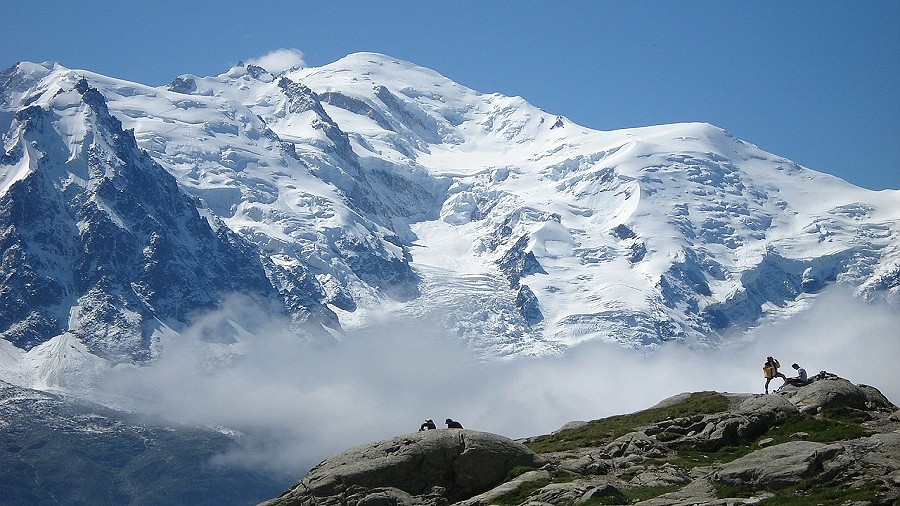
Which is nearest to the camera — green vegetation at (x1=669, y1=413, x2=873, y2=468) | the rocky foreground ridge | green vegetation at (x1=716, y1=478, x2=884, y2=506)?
green vegetation at (x1=716, y1=478, x2=884, y2=506)

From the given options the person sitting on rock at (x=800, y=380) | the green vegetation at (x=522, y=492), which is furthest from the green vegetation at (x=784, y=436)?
the person sitting on rock at (x=800, y=380)

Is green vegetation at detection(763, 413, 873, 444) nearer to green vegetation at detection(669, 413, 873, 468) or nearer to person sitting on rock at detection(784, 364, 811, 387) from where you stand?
green vegetation at detection(669, 413, 873, 468)

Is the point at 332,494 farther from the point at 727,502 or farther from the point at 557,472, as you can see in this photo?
the point at 727,502

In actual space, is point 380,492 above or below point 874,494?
above

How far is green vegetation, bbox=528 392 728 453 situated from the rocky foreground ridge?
348 millimetres

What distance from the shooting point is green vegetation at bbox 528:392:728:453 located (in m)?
62.9

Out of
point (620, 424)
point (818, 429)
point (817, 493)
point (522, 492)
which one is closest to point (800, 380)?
point (620, 424)

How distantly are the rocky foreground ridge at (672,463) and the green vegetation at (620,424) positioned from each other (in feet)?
1.14

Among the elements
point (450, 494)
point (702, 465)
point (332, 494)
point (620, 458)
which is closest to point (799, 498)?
point (702, 465)

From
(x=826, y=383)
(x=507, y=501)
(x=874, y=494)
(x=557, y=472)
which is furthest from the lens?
(x=826, y=383)

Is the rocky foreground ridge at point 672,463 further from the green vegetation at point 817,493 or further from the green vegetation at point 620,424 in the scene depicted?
the green vegetation at point 620,424

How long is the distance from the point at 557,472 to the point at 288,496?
12.9 metres

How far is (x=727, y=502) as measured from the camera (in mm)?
44438

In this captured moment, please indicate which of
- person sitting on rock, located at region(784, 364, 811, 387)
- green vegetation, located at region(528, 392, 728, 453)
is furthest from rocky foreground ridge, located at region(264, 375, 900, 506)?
person sitting on rock, located at region(784, 364, 811, 387)
